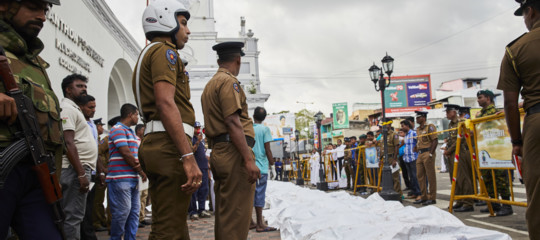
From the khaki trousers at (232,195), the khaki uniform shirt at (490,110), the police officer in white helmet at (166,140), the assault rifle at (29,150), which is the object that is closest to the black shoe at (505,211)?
the khaki uniform shirt at (490,110)

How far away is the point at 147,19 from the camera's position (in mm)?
2475

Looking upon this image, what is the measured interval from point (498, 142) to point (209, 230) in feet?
14.3

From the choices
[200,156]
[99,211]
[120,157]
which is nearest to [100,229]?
[99,211]

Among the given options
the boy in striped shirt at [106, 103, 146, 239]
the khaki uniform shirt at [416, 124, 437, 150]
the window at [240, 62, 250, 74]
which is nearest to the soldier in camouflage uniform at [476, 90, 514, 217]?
the khaki uniform shirt at [416, 124, 437, 150]

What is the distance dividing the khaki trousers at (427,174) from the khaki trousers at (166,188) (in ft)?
21.7

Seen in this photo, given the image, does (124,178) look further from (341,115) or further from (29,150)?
(341,115)

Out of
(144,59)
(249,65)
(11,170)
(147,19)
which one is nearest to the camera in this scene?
Answer: (11,170)

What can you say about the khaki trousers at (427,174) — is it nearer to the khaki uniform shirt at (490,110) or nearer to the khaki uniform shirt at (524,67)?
the khaki uniform shirt at (490,110)

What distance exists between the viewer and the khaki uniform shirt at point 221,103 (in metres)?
2.95

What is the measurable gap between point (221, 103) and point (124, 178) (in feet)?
6.55

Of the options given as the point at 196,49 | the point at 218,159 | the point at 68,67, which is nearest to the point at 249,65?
the point at 196,49

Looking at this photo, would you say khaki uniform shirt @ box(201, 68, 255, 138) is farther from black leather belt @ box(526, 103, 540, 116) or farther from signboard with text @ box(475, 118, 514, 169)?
signboard with text @ box(475, 118, 514, 169)

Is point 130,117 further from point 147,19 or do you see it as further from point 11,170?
point 11,170

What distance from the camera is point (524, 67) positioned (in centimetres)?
253
